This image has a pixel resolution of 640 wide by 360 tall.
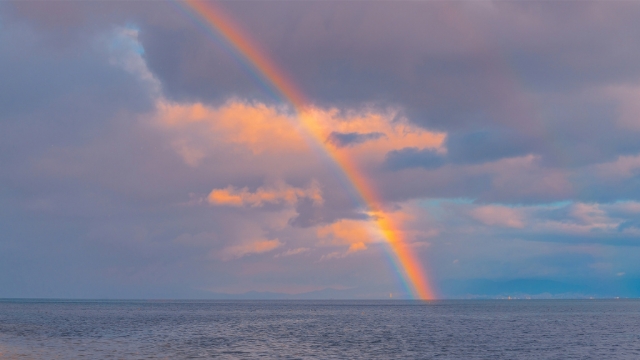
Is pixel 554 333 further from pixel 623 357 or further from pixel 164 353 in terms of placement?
pixel 164 353

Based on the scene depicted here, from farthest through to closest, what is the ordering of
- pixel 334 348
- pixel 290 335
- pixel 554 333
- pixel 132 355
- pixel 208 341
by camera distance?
pixel 554 333, pixel 290 335, pixel 208 341, pixel 334 348, pixel 132 355

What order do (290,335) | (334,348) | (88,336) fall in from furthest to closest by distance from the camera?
1. (290,335)
2. (88,336)
3. (334,348)

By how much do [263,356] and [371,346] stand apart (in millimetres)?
19602

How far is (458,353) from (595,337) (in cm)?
4174

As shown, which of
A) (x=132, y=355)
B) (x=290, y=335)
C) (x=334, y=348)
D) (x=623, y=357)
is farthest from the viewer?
(x=290, y=335)

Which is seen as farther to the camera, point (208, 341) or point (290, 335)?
point (290, 335)

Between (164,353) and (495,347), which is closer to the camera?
(164,353)

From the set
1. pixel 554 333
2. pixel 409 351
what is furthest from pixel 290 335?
pixel 554 333

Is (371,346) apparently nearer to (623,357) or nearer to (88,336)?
(623,357)

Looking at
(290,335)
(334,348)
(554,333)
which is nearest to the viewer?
(334,348)

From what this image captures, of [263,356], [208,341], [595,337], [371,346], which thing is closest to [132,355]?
[263,356]

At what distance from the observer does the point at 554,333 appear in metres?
111

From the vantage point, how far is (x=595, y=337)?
333 feet

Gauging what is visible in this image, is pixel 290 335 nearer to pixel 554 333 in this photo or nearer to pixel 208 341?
pixel 208 341
